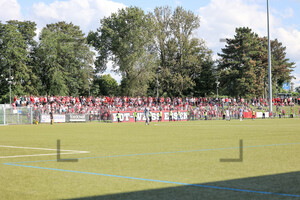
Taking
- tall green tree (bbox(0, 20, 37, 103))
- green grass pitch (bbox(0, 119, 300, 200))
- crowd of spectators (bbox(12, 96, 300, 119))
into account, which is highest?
tall green tree (bbox(0, 20, 37, 103))

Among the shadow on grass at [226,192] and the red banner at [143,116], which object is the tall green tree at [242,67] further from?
the shadow on grass at [226,192]

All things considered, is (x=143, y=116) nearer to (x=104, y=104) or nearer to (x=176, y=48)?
(x=104, y=104)

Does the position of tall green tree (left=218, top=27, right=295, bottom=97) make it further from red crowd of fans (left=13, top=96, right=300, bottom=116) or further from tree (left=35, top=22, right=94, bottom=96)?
tree (left=35, top=22, right=94, bottom=96)

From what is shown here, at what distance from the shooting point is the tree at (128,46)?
7531 cm

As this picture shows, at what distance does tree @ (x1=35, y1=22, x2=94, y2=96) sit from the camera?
249 ft

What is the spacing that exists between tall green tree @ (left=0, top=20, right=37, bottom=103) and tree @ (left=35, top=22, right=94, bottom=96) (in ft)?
10.3

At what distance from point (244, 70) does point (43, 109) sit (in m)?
56.0

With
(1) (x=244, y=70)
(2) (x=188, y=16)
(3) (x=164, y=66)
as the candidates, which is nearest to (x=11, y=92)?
(3) (x=164, y=66)

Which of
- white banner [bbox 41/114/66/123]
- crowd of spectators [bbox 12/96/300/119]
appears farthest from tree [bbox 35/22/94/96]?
white banner [bbox 41/114/66/123]

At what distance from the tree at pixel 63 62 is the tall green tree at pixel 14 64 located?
312 centimetres

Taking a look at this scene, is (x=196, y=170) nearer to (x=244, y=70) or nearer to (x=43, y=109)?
(x=43, y=109)

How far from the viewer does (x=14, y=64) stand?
72.6m

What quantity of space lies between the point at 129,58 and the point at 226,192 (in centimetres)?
6813

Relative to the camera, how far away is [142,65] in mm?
77125
